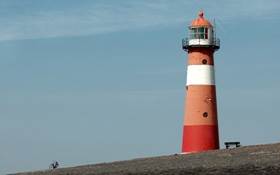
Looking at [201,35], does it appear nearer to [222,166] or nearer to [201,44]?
[201,44]

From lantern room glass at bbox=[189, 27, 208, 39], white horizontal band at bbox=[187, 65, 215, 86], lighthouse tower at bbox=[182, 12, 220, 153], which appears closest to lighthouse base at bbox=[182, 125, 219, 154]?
lighthouse tower at bbox=[182, 12, 220, 153]

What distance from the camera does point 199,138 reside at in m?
36.1

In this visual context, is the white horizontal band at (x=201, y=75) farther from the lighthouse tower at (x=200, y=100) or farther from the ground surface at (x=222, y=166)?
the ground surface at (x=222, y=166)

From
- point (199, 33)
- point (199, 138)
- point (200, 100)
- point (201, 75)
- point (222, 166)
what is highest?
point (199, 33)

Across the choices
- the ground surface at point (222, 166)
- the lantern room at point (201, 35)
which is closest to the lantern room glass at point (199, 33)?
the lantern room at point (201, 35)

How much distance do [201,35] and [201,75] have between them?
8.06 feet

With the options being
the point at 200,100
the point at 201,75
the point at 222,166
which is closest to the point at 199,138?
the point at 200,100

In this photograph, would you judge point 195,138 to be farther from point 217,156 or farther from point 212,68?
point 217,156

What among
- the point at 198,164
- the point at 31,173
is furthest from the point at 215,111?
the point at 198,164

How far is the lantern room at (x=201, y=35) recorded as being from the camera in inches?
1495

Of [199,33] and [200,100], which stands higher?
[199,33]

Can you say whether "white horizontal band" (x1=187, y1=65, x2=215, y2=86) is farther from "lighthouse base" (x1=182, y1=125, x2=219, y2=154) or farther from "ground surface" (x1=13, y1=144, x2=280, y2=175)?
"ground surface" (x1=13, y1=144, x2=280, y2=175)

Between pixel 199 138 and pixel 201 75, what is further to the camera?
pixel 201 75

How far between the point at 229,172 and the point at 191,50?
683 inches
